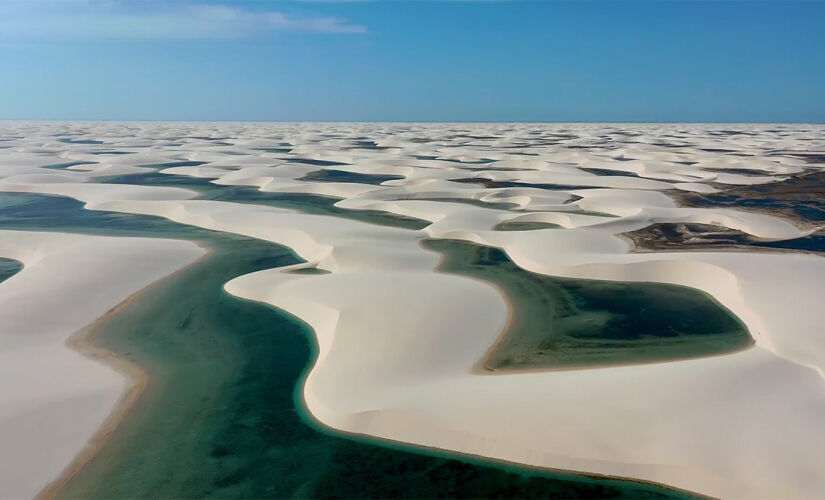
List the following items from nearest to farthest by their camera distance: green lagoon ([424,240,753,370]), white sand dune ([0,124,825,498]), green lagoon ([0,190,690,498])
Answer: green lagoon ([0,190,690,498]), white sand dune ([0,124,825,498]), green lagoon ([424,240,753,370])

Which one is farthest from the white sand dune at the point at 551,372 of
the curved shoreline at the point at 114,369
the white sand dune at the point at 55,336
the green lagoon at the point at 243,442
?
the curved shoreline at the point at 114,369

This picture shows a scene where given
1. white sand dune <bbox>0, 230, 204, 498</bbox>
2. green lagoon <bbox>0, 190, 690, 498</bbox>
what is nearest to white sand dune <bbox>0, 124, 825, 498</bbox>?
green lagoon <bbox>0, 190, 690, 498</bbox>

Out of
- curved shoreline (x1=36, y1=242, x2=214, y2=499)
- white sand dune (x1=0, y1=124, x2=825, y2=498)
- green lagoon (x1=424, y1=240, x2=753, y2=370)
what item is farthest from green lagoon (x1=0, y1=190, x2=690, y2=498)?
green lagoon (x1=424, y1=240, x2=753, y2=370)

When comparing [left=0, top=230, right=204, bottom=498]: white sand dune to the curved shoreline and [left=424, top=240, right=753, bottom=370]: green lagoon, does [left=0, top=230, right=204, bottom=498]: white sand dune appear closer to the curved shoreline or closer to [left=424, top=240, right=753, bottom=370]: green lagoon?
the curved shoreline

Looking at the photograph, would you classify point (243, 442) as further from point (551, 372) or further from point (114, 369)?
point (551, 372)

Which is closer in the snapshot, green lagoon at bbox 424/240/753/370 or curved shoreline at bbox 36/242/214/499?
curved shoreline at bbox 36/242/214/499

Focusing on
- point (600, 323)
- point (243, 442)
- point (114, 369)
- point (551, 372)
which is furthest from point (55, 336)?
point (600, 323)

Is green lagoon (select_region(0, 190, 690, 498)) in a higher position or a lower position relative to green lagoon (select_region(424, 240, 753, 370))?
lower

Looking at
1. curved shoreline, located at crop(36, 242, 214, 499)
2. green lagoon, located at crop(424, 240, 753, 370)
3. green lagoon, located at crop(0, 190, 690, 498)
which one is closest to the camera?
green lagoon, located at crop(0, 190, 690, 498)

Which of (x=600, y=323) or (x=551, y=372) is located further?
(x=600, y=323)
